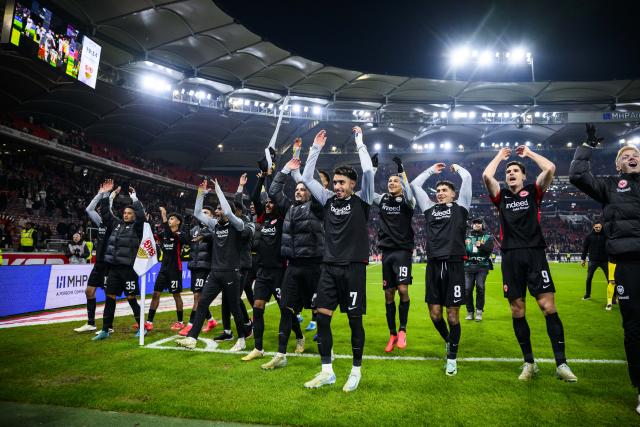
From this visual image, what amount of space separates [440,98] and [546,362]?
3619 centimetres

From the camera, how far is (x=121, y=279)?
757cm

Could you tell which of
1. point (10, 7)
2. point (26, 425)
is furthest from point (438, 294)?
point (10, 7)

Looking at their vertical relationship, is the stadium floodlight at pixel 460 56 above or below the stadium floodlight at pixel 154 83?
above

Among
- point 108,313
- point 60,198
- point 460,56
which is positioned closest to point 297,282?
point 108,313

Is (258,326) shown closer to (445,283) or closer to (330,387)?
(330,387)

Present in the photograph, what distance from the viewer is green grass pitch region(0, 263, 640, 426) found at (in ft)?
11.9

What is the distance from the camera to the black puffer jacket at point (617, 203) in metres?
3.89

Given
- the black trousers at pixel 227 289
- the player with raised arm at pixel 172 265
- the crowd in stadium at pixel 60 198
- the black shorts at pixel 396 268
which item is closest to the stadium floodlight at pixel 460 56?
the crowd in stadium at pixel 60 198

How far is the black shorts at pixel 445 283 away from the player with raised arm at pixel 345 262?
1317 mm

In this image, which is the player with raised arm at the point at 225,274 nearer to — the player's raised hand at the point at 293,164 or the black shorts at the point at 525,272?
the player's raised hand at the point at 293,164

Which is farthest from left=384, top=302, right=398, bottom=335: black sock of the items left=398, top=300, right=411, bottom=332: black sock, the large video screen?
the large video screen

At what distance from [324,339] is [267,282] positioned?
6.01 ft

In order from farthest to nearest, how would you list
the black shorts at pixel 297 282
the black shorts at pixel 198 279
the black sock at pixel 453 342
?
1. the black shorts at pixel 198 279
2. the black shorts at pixel 297 282
3. the black sock at pixel 453 342

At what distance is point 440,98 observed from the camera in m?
37.9
